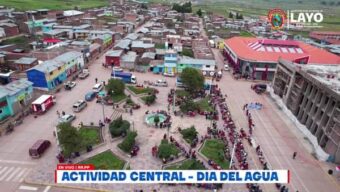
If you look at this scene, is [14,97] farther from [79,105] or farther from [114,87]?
[114,87]

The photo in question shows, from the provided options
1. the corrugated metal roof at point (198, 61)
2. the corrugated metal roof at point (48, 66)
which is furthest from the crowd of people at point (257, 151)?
the corrugated metal roof at point (48, 66)

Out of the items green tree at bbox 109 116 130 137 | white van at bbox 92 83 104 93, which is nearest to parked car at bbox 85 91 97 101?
white van at bbox 92 83 104 93

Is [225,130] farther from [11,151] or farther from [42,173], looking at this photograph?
[11,151]

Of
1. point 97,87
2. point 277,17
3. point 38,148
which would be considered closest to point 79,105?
point 97,87

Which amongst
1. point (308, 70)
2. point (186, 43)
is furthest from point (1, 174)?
point (186, 43)

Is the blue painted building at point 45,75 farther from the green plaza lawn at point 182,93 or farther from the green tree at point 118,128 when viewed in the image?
the green plaza lawn at point 182,93
